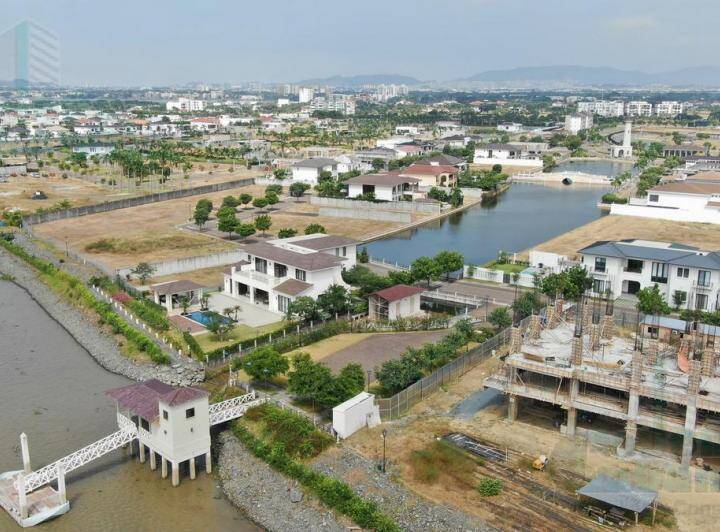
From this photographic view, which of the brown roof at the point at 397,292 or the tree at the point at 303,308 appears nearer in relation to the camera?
the tree at the point at 303,308

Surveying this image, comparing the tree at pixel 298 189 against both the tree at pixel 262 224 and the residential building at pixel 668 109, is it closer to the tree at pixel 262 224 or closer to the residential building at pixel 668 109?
the tree at pixel 262 224

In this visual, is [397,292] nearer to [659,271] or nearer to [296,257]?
[296,257]

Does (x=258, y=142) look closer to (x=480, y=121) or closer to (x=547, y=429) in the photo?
(x=480, y=121)

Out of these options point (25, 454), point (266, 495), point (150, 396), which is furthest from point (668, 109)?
point (25, 454)

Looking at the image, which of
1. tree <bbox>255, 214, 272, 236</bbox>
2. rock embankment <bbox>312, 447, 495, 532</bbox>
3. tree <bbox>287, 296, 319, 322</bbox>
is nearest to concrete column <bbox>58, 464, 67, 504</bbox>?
rock embankment <bbox>312, 447, 495, 532</bbox>

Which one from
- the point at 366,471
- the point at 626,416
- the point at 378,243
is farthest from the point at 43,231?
the point at 626,416

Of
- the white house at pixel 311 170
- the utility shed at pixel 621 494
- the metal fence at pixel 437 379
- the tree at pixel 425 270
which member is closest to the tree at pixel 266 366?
the metal fence at pixel 437 379
